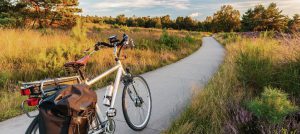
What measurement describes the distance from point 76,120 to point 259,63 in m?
4.40

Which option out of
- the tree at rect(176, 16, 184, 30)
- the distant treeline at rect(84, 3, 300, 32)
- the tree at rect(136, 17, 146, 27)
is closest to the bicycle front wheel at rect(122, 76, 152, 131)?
the distant treeline at rect(84, 3, 300, 32)

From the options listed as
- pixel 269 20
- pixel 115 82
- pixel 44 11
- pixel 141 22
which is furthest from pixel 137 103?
pixel 141 22

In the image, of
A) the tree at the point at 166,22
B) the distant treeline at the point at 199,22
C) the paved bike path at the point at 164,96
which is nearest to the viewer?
the paved bike path at the point at 164,96

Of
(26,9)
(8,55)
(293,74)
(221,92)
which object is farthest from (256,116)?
(26,9)

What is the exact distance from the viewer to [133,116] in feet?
12.9

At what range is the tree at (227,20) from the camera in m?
82.9

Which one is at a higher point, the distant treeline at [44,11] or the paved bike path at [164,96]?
the distant treeline at [44,11]

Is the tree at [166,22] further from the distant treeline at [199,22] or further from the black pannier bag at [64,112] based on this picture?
the black pannier bag at [64,112]

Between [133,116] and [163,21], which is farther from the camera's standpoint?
[163,21]

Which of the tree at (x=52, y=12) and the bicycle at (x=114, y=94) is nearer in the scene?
the bicycle at (x=114, y=94)

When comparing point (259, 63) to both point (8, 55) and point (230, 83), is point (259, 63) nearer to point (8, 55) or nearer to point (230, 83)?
point (230, 83)

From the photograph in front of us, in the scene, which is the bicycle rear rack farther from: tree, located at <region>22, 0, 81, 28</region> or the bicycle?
tree, located at <region>22, 0, 81, 28</region>

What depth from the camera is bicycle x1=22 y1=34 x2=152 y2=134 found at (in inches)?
91.0

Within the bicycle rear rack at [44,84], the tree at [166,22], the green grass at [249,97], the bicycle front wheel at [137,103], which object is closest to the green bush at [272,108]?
the green grass at [249,97]
